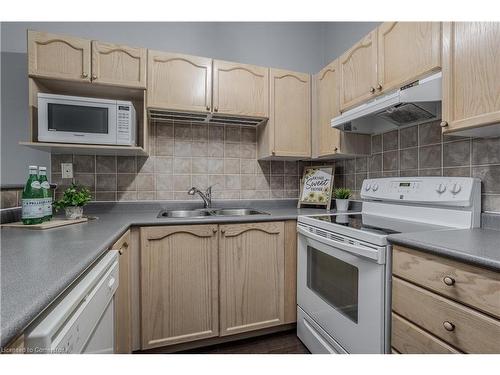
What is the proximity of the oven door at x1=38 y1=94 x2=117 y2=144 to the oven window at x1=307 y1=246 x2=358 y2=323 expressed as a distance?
151 cm

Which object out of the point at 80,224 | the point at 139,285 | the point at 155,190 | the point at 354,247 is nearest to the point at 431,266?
the point at 354,247

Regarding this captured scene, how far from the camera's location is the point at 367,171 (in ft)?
6.52

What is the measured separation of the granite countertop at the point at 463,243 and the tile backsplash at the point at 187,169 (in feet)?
4.62

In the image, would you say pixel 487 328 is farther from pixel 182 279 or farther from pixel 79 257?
pixel 182 279

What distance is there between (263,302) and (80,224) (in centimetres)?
122

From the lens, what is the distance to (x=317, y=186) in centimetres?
224

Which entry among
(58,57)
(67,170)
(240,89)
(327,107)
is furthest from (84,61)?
(327,107)

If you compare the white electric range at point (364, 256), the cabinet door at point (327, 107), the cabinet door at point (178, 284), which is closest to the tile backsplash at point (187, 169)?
the cabinet door at point (327, 107)

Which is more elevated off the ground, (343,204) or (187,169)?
(187,169)

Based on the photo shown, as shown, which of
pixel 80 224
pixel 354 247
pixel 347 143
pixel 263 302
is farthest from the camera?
pixel 347 143

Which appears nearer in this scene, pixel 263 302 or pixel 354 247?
pixel 354 247

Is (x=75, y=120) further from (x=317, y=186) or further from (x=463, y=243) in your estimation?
(x=463, y=243)

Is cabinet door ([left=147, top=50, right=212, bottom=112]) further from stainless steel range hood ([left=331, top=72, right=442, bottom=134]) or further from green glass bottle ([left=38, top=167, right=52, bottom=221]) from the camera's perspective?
stainless steel range hood ([left=331, top=72, right=442, bottom=134])

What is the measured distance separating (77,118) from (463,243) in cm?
207
